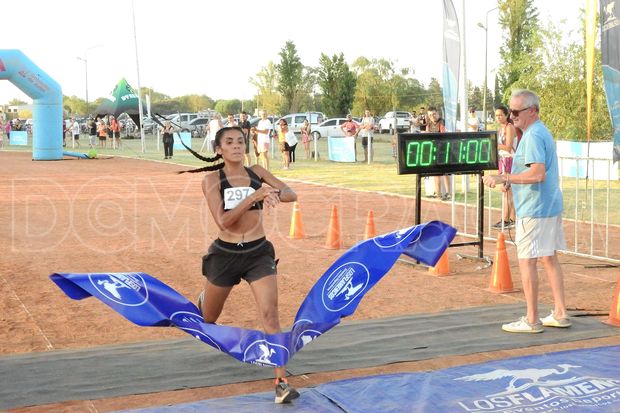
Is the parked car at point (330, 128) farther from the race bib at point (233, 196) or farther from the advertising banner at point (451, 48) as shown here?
the race bib at point (233, 196)

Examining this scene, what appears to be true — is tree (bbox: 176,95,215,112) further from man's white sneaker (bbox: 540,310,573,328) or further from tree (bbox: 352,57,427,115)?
man's white sneaker (bbox: 540,310,573,328)

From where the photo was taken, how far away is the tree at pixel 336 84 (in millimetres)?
69500

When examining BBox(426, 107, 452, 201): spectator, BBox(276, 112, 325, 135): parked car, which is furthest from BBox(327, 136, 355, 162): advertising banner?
BBox(276, 112, 325, 135): parked car

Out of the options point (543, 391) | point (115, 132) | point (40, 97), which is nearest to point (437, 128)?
point (543, 391)

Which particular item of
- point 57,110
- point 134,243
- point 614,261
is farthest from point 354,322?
point 57,110

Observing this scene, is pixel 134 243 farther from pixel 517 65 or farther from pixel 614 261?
pixel 517 65

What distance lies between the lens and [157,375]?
5.93 meters

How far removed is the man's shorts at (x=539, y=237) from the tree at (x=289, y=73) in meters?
73.9

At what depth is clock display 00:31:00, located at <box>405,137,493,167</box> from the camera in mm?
10094

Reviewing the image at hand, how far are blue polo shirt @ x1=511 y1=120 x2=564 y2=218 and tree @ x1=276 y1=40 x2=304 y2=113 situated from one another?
73.8m

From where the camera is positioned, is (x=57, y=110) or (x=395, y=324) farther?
(x=57, y=110)

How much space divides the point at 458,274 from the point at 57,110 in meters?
28.0

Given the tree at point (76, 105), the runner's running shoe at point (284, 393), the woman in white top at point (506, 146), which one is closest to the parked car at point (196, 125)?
the woman in white top at point (506, 146)

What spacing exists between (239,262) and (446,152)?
5.33 meters
